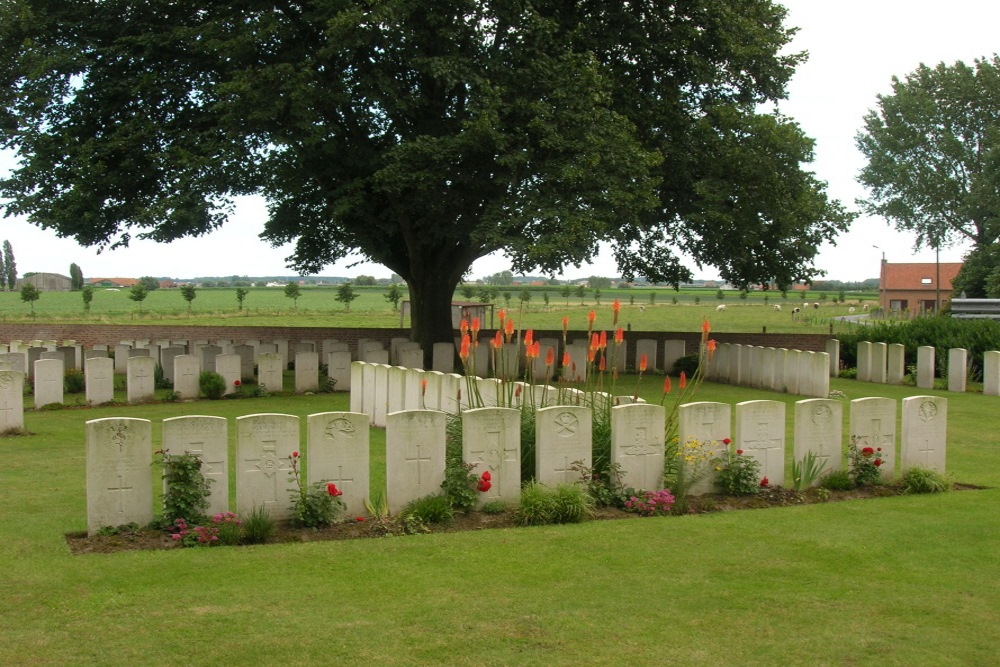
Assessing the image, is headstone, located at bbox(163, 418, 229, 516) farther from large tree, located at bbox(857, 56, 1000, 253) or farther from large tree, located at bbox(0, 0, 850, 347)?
large tree, located at bbox(857, 56, 1000, 253)

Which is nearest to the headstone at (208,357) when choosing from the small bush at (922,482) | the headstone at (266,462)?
the headstone at (266,462)

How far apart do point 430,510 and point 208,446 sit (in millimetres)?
1858

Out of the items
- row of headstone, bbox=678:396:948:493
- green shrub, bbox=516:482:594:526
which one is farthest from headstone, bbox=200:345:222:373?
row of headstone, bbox=678:396:948:493

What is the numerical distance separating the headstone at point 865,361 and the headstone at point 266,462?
17.0 m

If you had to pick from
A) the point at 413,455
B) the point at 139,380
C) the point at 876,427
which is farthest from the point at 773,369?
the point at 413,455

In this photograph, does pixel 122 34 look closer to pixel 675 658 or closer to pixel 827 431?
pixel 827 431

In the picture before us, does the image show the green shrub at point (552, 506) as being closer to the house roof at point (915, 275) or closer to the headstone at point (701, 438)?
the headstone at point (701, 438)

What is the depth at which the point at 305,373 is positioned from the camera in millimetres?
19125

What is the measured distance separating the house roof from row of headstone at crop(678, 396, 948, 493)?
6181 centimetres

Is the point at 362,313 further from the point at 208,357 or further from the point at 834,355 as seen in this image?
the point at 834,355

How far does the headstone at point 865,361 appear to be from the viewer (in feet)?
71.4

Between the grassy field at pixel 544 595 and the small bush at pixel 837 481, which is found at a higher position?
the small bush at pixel 837 481

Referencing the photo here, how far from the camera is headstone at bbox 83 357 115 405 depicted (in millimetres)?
16641

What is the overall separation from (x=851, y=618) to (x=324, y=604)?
3.22 meters
